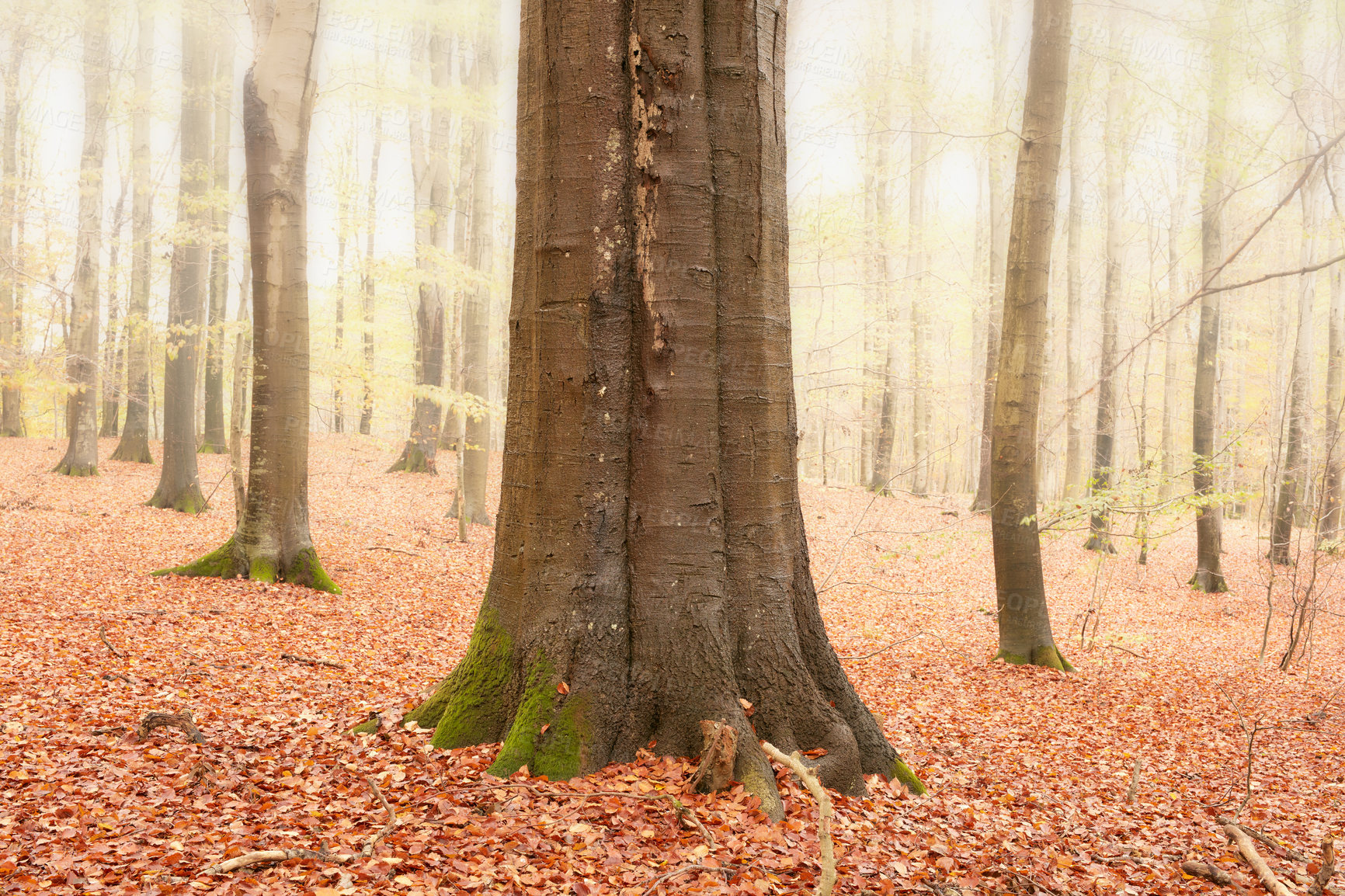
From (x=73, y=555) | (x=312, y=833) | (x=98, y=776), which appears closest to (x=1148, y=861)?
(x=312, y=833)

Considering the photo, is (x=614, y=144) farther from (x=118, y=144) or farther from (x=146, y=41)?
(x=118, y=144)

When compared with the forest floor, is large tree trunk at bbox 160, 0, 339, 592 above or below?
above

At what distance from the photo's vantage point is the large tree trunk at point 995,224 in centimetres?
1777

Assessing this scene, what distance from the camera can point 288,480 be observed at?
789 cm

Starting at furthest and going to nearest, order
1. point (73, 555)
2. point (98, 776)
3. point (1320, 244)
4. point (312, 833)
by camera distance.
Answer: point (1320, 244)
point (73, 555)
point (98, 776)
point (312, 833)

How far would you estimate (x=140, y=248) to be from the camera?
1502 centimetres

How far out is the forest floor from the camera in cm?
268

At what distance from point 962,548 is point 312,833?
1416 centimetres

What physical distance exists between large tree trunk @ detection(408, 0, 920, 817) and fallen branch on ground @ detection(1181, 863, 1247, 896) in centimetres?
140

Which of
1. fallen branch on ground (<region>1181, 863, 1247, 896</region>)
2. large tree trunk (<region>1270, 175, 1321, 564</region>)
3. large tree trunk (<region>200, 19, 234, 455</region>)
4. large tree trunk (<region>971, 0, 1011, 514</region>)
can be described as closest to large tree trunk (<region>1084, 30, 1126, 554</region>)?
large tree trunk (<region>971, 0, 1011, 514</region>)

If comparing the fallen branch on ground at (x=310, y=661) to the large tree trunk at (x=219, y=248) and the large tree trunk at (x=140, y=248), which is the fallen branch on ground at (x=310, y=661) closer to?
the large tree trunk at (x=219, y=248)

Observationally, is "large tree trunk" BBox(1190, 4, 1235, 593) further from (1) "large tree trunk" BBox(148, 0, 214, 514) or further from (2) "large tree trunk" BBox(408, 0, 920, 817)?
(1) "large tree trunk" BBox(148, 0, 214, 514)

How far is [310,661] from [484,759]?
2.82m

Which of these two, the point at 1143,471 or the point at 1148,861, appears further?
the point at 1143,471
